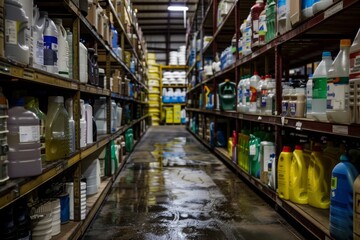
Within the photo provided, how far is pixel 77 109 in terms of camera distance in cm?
245

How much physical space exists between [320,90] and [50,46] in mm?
1682

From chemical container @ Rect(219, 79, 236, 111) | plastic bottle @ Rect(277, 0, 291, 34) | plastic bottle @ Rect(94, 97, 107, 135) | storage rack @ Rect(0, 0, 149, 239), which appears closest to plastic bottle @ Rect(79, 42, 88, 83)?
storage rack @ Rect(0, 0, 149, 239)

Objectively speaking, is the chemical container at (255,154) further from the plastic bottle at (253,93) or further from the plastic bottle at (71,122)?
the plastic bottle at (71,122)

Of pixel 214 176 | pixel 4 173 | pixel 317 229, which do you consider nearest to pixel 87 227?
pixel 4 173

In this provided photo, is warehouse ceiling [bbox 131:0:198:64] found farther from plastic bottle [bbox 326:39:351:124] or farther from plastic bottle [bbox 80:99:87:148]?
plastic bottle [bbox 326:39:351:124]

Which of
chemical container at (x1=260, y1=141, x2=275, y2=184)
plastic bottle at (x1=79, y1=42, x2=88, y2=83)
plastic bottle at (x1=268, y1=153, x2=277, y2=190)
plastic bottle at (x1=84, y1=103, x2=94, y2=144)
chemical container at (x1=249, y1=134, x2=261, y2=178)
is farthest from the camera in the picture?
chemical container at (x1=249, y1=134, x2=261, y2=178)

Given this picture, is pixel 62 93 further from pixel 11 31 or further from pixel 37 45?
pixel 11 31

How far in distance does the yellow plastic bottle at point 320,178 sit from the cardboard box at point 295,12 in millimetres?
957

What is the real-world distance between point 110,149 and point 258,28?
2.14m

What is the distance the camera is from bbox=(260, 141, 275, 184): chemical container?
345 cm

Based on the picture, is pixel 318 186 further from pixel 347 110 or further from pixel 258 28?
pixel 258 28

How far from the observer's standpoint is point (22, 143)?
61.8 inches

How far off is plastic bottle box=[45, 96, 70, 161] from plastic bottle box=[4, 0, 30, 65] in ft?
2.07

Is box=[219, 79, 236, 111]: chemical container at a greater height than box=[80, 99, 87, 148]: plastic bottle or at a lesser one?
greater
